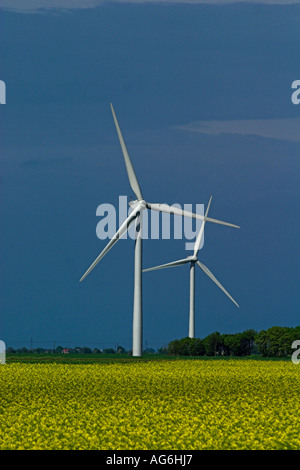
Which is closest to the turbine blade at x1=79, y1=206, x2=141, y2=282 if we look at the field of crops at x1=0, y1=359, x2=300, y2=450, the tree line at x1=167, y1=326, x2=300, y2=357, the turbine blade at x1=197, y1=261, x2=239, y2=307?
the turbine blade at x1=197, y1=261, x2=239, y2=307

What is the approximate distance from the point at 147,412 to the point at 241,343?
9196 cm

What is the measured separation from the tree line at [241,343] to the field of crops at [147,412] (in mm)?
56914

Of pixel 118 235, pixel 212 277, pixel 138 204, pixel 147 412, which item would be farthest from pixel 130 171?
pixel 147 412

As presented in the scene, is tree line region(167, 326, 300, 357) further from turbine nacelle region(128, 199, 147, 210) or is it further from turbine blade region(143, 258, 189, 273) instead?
turbine nacelle region(128, 199, 147, 210)

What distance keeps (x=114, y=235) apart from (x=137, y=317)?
1272cm

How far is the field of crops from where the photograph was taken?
25641 millimetres

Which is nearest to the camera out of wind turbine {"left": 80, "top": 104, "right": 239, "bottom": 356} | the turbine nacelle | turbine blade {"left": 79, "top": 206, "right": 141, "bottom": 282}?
turbine blade {"left": 79, "top": 206, "right": 141, "bottom": 282}

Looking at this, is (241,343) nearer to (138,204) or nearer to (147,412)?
(138,204)

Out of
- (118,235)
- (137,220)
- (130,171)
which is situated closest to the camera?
(118,235)

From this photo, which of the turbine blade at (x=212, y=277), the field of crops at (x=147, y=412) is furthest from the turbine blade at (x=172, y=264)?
the field of crops at (x=147, y=412)

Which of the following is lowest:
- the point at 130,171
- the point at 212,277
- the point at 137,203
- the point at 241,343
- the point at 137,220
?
the point at 241,343

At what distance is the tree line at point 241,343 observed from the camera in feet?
368

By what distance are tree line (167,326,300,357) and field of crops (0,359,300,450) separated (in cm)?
5691

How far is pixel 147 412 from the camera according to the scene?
33094mm
